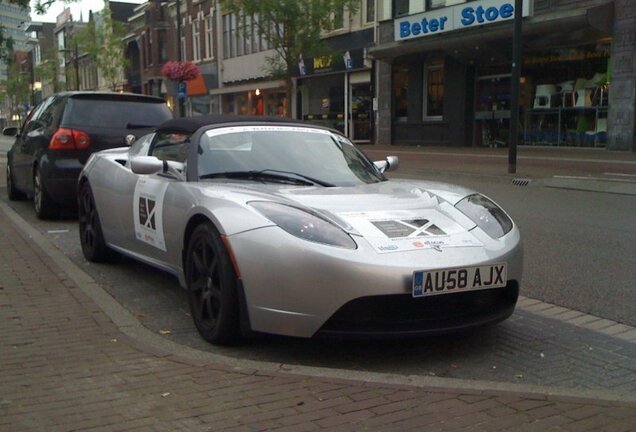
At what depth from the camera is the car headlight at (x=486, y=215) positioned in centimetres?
425

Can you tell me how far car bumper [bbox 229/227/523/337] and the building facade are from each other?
56.6ft

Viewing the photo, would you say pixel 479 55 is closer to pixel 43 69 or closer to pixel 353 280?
pixel 353 280

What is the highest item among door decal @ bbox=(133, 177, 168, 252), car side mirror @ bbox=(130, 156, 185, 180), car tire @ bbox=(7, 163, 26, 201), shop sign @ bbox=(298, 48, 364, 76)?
shop sign @ bbox=(298, 48, 364, 76)

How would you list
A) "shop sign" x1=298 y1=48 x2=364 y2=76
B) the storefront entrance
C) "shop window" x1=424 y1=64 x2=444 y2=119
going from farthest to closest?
"shop sign" x1=298 y1=48 x2=364 y2=76 < "shop window" x1=424 y1=64 x2=444 y2=119 < the storefront entrance

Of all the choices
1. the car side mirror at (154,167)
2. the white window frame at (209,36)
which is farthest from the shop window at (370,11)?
the car side mirror at (154,167)

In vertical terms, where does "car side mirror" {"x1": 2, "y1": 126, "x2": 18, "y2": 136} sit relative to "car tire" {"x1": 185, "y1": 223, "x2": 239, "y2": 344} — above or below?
above

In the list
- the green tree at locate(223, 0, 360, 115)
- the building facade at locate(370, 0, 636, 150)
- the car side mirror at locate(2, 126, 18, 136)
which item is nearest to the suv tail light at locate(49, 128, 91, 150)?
the car side mirror at locate(2, 126, 18, 136)

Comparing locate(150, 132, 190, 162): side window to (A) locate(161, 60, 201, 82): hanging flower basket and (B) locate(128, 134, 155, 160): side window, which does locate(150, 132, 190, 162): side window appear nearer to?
(B) locate(128, 134, 155, 160): side window

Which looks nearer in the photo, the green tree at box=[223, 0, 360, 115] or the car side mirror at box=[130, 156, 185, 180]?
the car side mirror at box=[130, 156, 185, 180]

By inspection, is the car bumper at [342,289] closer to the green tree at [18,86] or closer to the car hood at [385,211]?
the car hood at [385,211]

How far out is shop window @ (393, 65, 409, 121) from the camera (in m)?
28.2

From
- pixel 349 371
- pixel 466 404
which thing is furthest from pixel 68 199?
pixel 466 404

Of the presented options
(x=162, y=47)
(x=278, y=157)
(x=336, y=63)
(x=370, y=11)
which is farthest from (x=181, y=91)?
(x=278, y=157)

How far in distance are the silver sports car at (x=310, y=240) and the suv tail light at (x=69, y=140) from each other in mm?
3960
